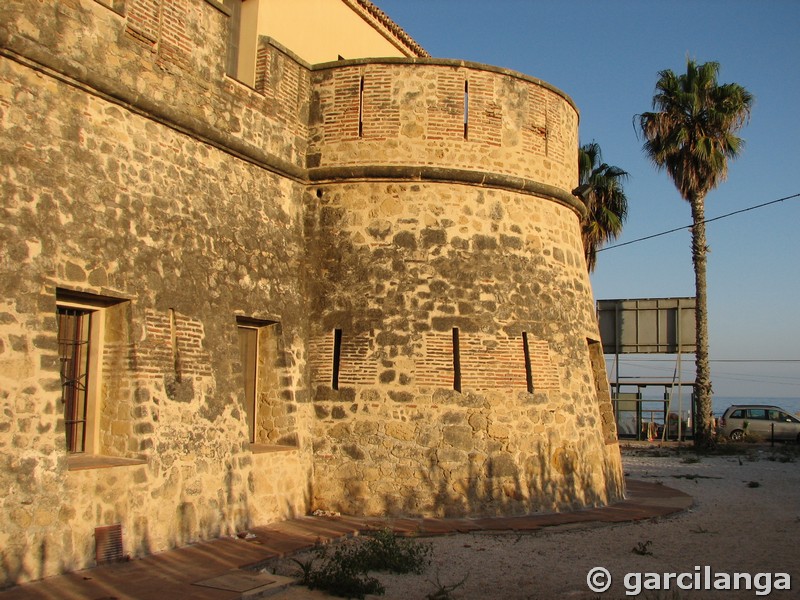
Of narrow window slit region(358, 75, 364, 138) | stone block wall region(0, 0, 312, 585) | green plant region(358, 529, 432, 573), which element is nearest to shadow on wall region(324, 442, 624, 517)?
stone block wall region(0, 0, 312, 585)

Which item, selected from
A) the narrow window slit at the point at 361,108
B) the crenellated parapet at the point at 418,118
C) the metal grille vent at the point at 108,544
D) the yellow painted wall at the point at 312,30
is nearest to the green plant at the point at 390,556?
the metal grille vent at the point at 108,544

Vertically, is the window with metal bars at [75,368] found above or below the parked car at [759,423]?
above

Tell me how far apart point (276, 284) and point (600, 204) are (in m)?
15.7

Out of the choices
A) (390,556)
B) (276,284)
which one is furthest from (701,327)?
(390,556)

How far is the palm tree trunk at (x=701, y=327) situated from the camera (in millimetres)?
25109

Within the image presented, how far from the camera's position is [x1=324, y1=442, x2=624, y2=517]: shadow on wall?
10.4 m

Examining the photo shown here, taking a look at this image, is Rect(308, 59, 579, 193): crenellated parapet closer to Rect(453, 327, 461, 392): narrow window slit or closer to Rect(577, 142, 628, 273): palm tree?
Rect(453, 327, 461, 392): narrow window slit

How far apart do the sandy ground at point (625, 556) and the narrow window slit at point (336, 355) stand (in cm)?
254

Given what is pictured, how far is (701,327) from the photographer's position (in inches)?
990

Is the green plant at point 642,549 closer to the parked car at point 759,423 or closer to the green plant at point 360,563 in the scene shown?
the green plant at point 360,563

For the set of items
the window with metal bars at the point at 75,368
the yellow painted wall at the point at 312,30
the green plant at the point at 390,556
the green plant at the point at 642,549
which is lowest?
the green plant at the point at 642,549

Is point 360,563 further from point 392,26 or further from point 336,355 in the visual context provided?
point 392,26

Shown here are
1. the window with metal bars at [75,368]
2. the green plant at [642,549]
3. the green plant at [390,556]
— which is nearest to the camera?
the green plant at [390,556]

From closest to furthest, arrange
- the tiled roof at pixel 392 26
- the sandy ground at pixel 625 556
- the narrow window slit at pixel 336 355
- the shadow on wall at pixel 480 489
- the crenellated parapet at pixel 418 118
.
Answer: the sandy ground at pixel 625 556 < the shadow on wall at pixel 480 489 < the narrow window slit at pixel 336 355 < the crenellated parapet at pixel 418 118 < the tiled roof at pixel 392 26
